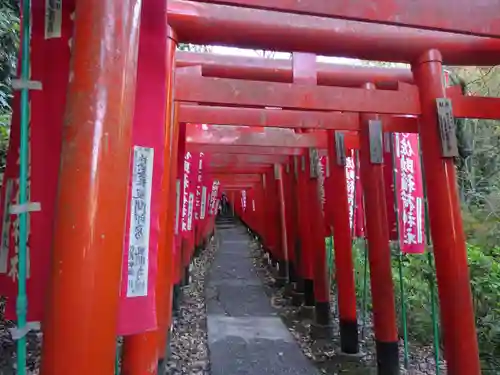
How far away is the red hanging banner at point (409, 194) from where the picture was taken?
4.79 m

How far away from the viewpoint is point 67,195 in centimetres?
129

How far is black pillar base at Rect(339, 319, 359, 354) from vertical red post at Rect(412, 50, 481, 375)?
2.45 m

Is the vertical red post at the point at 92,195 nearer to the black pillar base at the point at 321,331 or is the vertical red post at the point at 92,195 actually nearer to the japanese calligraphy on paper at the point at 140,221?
the japanese calligraphy on paper at the point at 140,221

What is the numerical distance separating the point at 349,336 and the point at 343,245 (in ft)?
4.27

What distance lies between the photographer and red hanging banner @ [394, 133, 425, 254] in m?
4.79

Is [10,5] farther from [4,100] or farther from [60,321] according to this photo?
[60,321]

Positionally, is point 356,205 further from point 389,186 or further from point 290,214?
point 290,214

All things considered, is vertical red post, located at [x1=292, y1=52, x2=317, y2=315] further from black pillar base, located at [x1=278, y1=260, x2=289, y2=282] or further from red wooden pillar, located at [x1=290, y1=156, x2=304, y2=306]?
black pillar base, located at [x1=278, y1=260, x2=289, y2=282]

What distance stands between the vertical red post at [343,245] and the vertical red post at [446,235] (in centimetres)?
218

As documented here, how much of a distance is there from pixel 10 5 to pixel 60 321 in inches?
175

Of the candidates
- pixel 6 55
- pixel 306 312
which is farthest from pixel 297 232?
pixel 6 55

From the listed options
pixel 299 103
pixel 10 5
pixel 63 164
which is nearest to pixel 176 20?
pixel 299 103

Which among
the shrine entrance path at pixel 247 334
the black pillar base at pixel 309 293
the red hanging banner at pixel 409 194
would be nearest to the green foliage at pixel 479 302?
the red hanging banner at pixel 409 194

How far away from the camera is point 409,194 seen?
16.0ft
